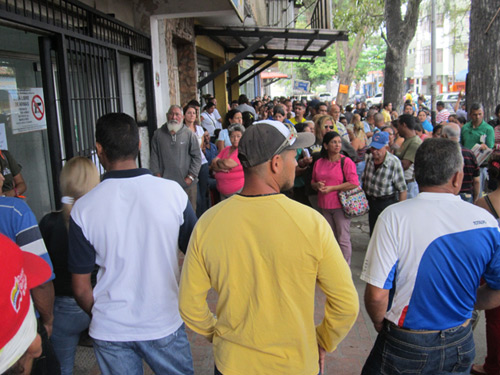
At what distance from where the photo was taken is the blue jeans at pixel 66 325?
8.65 feet

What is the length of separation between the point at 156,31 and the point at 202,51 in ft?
17.1

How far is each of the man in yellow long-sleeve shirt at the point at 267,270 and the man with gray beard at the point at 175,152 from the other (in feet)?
13.7

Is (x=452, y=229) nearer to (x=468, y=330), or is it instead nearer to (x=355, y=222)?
(x=468, y=330)

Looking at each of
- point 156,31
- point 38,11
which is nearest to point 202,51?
point 156,31

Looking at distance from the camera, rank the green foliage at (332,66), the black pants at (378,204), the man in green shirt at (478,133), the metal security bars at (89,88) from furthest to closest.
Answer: the green foliage at (332,66) < the man in green shirt at (478,133) < the black pants at (378,204) < the metal security bars at (89,88)

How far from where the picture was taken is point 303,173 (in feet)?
18.9

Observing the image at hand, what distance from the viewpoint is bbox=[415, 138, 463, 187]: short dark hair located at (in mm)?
2324

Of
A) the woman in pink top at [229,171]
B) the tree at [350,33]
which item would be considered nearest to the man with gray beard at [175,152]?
the woman in pink top at [229,171]

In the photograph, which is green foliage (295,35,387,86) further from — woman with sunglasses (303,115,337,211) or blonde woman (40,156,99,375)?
blonde woman (40,156,99,375)

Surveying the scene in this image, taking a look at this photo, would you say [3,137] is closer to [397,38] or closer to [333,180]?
[333,180]

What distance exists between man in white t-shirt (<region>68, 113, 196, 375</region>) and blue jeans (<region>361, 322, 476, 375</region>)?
1.10m

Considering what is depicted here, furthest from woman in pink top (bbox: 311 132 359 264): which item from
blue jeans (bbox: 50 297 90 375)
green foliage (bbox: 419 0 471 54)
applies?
green foliage (bbox: 419 0 471 54)

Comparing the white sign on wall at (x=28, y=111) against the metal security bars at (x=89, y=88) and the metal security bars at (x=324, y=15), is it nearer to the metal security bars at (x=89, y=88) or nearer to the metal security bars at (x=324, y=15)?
the metal security bars at (x=89, y=88)

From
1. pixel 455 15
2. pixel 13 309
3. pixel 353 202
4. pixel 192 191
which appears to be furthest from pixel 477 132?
pixel 455 15
